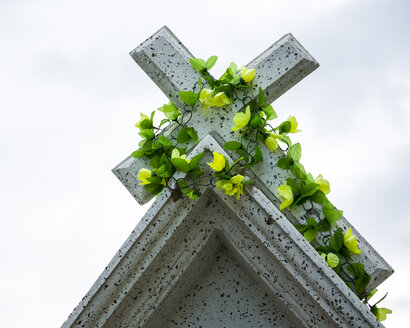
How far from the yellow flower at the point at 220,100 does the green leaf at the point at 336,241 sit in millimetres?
520

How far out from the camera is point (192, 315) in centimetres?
162

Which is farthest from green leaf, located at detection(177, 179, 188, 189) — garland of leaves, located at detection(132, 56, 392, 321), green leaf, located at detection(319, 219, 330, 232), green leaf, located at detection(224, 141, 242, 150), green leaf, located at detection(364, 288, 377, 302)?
green leaf, located at detection(364, 288, 377, 302)

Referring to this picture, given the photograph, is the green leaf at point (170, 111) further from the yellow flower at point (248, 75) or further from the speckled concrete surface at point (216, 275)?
the speckled concrete surface at point (216, 275)

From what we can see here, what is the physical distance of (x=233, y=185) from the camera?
4.85 feet

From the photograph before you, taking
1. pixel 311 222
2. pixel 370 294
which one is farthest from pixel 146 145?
pixel 370 294

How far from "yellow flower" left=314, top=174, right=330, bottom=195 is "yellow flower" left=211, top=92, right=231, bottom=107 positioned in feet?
1.21

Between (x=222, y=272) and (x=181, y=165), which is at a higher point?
(x=181, y=165)

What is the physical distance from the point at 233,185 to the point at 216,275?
0.31 metres

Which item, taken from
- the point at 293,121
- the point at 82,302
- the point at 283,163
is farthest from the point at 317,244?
the point at 82,302

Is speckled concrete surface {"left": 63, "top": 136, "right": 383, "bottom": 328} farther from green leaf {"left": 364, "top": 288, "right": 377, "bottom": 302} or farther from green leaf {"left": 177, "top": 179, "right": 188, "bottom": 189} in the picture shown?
green leaf {"left": 364, "top": 288, "right": 377, "bottom": 302}

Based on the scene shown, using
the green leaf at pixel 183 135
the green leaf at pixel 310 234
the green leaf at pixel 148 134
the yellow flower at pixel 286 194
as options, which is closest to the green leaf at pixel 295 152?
the yellow flower at pixel 286 194

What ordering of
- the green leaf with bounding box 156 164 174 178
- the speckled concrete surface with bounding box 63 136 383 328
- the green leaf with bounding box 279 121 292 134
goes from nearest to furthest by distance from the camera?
the speckled concrete surface with bounding box 63 136 383 328
the green leaf with bounding box 156 164 174 178
the green leaf with bounding box 279 121 292 134

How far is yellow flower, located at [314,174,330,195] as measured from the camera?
1.76m

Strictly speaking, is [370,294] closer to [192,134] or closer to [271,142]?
[271,142]
